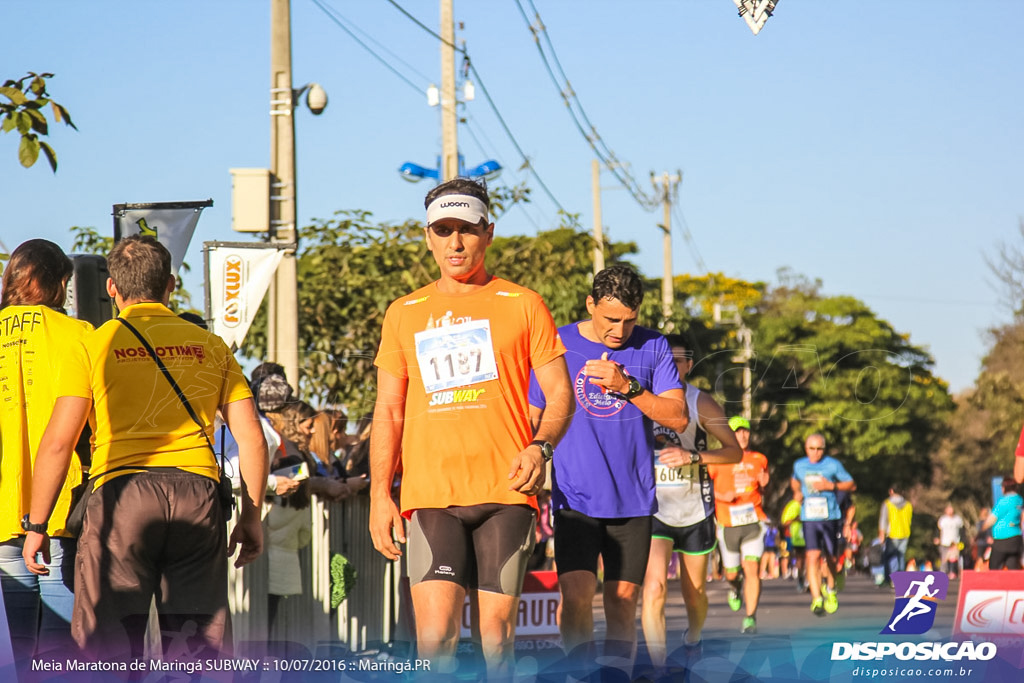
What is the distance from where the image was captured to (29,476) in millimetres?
5730

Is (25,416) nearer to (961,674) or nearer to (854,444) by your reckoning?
(961,674)

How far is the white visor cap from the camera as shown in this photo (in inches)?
224

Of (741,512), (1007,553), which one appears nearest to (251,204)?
(741,512)

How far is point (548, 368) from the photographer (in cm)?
570

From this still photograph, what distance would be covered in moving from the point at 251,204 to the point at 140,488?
21.7 feet

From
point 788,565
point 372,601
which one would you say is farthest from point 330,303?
point 788,565

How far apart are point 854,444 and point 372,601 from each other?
49.6 m

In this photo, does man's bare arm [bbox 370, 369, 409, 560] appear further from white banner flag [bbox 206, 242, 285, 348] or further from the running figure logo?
white banner flag [bbox 206, 242, 285, 348]

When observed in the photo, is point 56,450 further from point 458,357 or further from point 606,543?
point 606,543

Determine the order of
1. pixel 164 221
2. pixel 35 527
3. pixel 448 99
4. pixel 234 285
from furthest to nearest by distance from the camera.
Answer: pixel 448 99 → pixel 234 285 → pixel 164 221 → pixel 35 527

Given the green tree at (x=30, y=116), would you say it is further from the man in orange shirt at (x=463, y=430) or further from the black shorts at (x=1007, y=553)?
the black shorts at (x=1007, y=553)

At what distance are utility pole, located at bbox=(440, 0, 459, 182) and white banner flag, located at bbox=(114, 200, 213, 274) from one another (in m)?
10.8

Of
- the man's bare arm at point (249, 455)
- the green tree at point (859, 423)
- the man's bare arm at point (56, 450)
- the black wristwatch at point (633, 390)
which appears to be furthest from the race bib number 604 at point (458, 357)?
the green tree at point (859, 423)

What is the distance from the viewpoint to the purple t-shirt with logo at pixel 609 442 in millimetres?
7039
